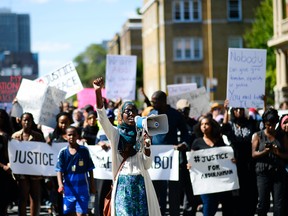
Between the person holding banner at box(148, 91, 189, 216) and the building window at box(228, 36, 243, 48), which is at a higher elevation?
A: the building window at box(228, 36, 243, 48)

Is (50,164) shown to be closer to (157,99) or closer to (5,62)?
(157,99)

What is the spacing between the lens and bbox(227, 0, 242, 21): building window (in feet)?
229

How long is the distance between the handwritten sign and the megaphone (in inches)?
194

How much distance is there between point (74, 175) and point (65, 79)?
15.7ft

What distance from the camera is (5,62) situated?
71.1m

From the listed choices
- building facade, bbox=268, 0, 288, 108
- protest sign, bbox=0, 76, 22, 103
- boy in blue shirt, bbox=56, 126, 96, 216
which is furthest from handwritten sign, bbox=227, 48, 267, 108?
building facade, bbox=268, 0, 288, 108

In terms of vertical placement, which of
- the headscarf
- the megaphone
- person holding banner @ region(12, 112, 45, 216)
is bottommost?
person holding banner @ region(12, 112, 45, 216)

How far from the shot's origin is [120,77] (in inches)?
826

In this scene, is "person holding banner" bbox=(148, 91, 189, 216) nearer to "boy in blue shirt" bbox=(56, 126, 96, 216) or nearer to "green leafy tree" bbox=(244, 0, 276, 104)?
"boy in blue shirt" bbox=(56, 126, 96, 216)

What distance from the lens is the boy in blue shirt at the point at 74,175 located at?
12.6 metres

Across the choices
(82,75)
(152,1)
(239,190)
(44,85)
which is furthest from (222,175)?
(82,75)

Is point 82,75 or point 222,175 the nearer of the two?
point 222,175

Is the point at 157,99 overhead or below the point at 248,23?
below

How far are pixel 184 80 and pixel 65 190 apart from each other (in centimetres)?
5783
